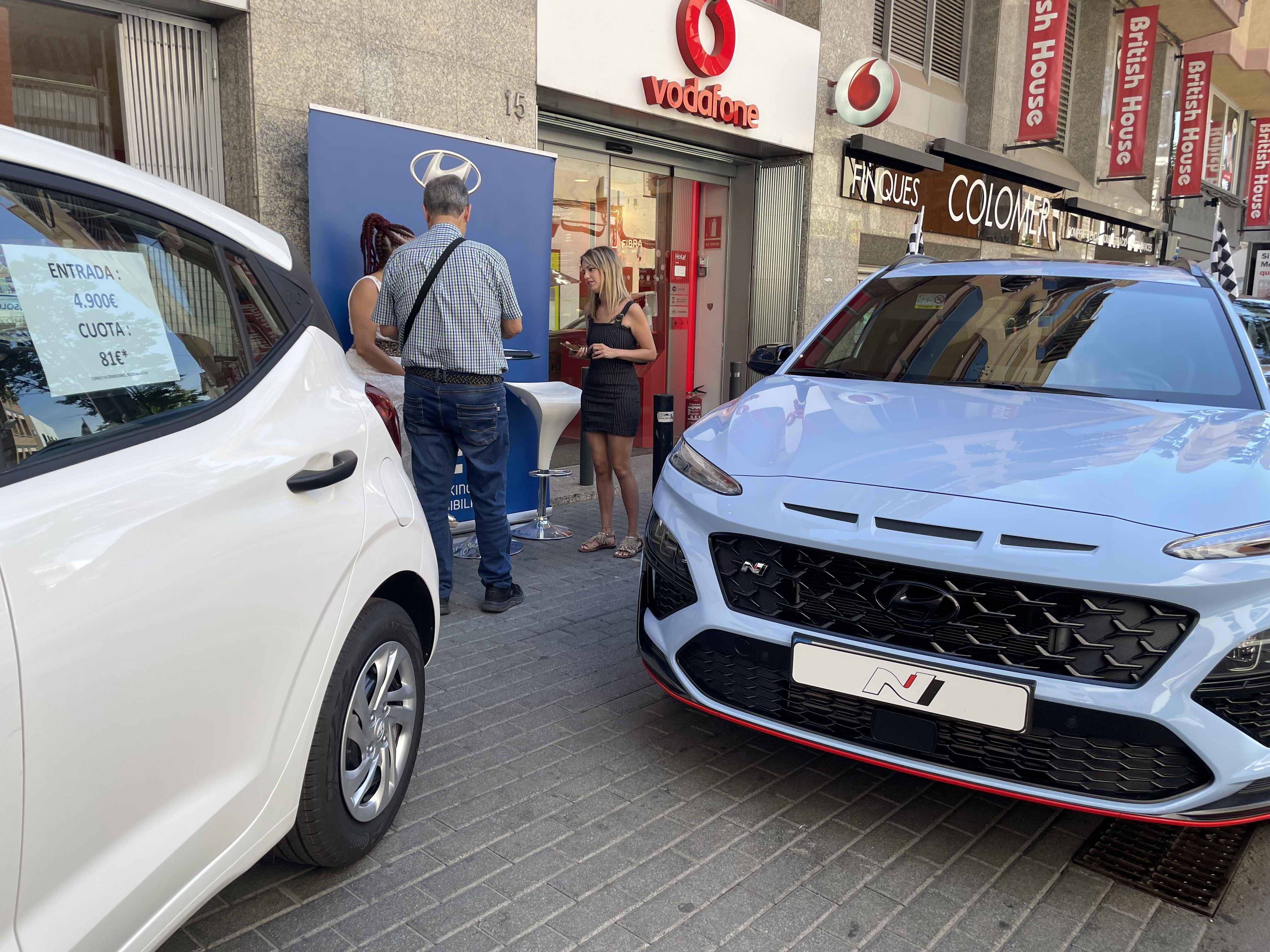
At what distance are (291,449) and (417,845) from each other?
1.21 m

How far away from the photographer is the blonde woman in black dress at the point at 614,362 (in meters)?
5.48

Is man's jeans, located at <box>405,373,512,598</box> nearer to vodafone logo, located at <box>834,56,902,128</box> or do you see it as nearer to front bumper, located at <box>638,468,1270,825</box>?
front bumper, located at <box>638,468,1270,825</box>

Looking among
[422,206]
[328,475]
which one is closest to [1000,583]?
[328,475]

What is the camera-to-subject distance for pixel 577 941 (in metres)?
2.21

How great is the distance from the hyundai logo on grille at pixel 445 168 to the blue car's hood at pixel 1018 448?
292 cm

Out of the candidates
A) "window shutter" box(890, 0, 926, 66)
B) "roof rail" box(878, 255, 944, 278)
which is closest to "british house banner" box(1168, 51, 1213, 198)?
"window shutter" box(890, 0, 926, 66)

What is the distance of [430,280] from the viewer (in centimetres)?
412

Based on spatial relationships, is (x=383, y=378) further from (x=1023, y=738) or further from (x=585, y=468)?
(x=1023, y=738)

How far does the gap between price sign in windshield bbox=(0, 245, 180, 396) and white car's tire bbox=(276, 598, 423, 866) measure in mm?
817

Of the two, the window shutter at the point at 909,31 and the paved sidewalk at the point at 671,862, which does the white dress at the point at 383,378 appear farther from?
the window shutter at the point at 909,31

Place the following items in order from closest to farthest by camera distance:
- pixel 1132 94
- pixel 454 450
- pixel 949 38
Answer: pixel 454 450 → pixel 949 38 → pixel 1132 94

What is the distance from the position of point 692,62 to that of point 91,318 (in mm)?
7349

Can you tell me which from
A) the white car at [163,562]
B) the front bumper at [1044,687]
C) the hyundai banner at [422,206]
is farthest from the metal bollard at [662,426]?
the white car at [163,562]

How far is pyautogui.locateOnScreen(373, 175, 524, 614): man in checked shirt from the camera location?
4.14m
